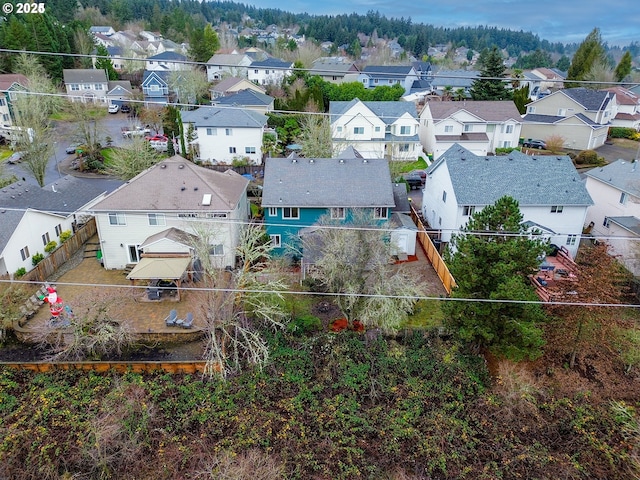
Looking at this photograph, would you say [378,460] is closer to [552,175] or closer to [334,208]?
[334,208]

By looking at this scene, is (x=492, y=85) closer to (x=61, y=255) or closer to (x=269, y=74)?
(x=269, y=74)

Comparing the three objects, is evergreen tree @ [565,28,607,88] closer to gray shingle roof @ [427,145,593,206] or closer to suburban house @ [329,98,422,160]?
suburban house @ [329,98,422,160]

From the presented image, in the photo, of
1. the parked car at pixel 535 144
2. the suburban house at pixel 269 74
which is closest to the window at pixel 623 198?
the parked car at pixel 535 144

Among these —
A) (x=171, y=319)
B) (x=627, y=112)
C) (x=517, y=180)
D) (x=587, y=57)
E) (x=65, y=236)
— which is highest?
(x=587, y=57)

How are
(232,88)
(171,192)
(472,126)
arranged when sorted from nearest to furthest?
(171,192) → (472,126) → (232,88)

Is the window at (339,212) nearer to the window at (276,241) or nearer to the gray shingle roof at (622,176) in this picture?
the window at (276,241)

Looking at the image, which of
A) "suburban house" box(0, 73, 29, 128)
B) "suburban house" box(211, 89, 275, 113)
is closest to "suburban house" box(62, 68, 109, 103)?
"suburban house" box(0, 73, 29, 128)

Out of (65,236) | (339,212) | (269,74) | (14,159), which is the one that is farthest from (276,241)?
(269,74)

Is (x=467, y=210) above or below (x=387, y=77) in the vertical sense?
below
